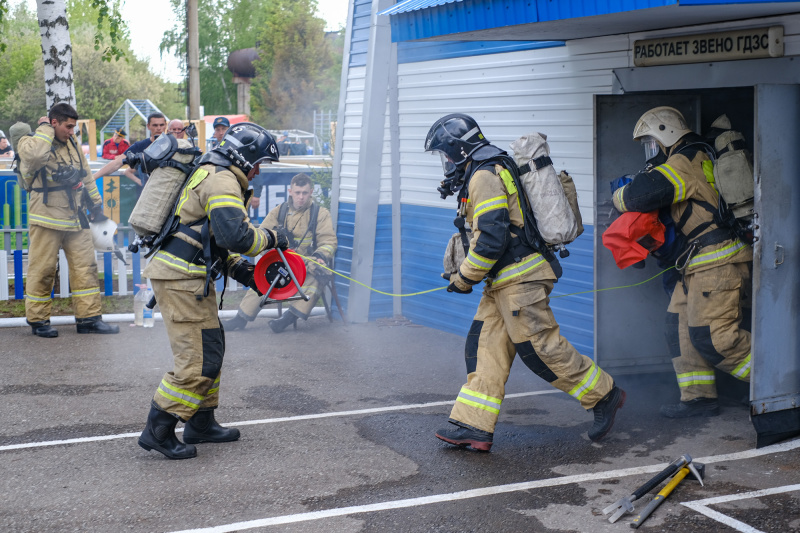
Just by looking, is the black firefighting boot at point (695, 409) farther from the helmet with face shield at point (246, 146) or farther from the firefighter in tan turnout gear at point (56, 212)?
the firefighter in tan turnout gear at point (56, 212)

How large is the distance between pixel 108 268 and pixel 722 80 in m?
7.32

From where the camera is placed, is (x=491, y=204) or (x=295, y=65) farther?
(x=295, y=65)

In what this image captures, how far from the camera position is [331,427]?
5.79m

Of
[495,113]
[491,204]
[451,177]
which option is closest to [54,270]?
[495,113]

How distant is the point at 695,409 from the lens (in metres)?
5.85

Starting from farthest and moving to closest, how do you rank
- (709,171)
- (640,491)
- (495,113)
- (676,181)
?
(495,113)
(709,171)
(676,181)
(640,491)

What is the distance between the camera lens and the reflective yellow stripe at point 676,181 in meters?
5.46

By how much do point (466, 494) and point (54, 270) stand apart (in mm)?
5548

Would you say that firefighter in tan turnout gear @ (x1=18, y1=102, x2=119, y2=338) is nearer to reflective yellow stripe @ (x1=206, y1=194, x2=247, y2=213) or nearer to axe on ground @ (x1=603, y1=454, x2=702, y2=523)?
reflective yellow stripe @ (x1=206, y1=194, x2=247, y2=213)

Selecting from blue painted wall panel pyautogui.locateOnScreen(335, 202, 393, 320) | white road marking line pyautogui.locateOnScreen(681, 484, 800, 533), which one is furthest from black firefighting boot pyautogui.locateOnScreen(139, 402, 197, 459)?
blue painted wall panel pyautogui.locateOnScreen(335, 202, 393, 320)

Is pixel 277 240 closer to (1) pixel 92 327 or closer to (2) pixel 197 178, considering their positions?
(2) pixel 197 178

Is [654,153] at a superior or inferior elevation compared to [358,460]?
superior

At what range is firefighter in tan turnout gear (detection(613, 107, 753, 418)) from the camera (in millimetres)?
5484

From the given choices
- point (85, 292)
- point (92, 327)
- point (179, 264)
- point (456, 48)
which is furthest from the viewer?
point (92, 327)
